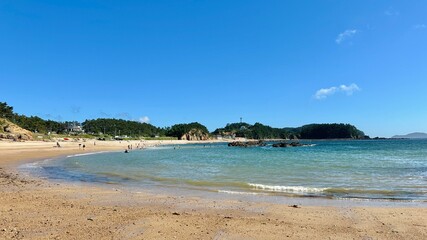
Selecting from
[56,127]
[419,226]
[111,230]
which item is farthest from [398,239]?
[56,127]

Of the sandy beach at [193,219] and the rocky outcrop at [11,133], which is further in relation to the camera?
the rocky outcrop at [11,133]

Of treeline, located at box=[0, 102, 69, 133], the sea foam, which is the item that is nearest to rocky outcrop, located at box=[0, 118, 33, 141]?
treeline, located at box=[0, 102, 69, 133]

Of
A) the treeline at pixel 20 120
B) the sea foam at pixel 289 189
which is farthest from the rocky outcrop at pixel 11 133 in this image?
the sea foam at pixel 289 189

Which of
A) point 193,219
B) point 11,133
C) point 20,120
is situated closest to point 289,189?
point 193,219

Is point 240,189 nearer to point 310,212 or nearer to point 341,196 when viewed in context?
point 341,196

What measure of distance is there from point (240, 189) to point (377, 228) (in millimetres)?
9041

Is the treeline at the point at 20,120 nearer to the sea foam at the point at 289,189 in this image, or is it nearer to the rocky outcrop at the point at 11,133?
the rocky outcrop at the point at 11,133

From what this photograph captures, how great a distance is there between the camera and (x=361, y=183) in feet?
64.3

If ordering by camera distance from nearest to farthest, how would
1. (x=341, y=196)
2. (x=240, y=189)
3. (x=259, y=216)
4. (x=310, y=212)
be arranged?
(x=259, y=216) → (x=310, y=212) → (x=341, y=196) → (x=240, y=189)

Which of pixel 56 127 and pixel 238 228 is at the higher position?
pixel 56 127

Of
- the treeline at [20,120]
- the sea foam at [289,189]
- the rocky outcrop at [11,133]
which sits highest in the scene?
the treeline at [20,120]

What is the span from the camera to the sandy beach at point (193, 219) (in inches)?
313

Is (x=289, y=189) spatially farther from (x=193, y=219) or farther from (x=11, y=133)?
(x=11, y=133)

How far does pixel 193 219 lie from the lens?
31.1 feet
